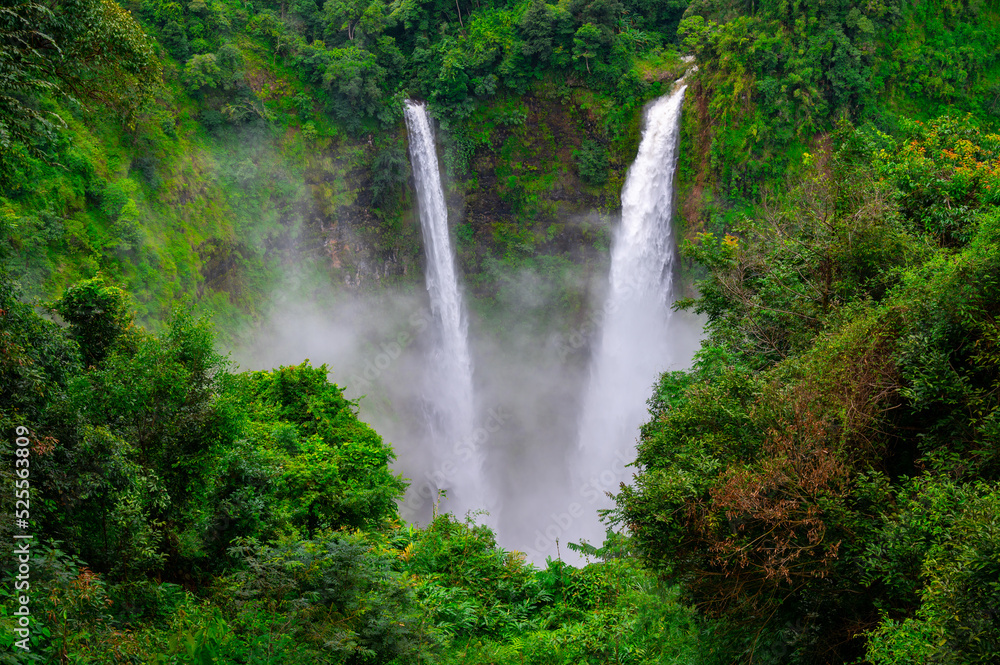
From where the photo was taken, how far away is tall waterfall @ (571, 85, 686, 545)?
26.2 m

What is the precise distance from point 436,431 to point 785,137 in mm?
18494

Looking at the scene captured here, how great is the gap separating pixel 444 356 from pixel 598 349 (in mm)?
7026

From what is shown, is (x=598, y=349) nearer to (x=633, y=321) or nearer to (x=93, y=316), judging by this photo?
(x=633, y=321)

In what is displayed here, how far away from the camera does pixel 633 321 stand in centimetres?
2795

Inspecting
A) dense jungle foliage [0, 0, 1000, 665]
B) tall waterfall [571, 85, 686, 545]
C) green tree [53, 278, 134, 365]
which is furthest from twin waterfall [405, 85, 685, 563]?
green tree [53, 278, 134, 365]

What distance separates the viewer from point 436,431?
3014cm

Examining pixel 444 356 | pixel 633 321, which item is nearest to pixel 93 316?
pixel 444 356

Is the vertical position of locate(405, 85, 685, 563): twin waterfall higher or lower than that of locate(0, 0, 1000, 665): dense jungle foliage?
higher

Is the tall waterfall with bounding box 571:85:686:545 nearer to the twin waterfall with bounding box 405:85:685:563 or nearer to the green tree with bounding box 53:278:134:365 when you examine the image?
the twin waterfall with bounding box 405:85:685:563

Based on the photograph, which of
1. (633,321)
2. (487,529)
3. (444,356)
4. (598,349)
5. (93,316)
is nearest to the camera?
(93,316)

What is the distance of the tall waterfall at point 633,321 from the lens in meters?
26.2

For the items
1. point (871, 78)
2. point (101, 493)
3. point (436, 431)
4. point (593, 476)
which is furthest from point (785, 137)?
point (101, 493)

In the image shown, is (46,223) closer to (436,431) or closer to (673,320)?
(436,431)

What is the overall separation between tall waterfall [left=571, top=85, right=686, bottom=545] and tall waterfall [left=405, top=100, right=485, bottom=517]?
5.15m
